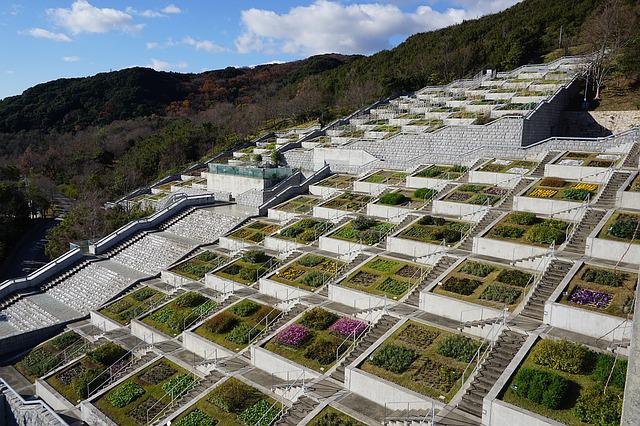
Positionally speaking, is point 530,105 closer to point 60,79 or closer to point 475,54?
point 475,54

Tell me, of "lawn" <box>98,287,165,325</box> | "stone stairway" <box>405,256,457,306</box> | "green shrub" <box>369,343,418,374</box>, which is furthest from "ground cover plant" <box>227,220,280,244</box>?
"green shrub" <box>369,343,418,374</box>

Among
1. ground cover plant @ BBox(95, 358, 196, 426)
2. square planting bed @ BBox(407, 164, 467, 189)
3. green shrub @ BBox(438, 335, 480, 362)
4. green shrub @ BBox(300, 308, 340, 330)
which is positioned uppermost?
square planting bed @ BBox(407, 164, 467, 189)

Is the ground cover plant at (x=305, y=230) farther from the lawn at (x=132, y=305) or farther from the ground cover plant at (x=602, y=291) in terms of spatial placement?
the ground cover plant at (x=602, y=291)

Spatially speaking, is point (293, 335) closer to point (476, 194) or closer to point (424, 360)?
point (424, 360)

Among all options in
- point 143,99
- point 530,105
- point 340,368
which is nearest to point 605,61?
point 530,105

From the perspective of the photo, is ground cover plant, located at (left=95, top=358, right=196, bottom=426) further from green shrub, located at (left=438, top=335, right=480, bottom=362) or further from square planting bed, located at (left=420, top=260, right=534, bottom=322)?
square planting bed, located at (left=420, top=260, right=534, bottom=322)

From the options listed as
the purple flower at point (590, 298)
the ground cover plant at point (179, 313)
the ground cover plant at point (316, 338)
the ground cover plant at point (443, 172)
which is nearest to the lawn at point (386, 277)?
the ground cover plant at point (316, 338)
